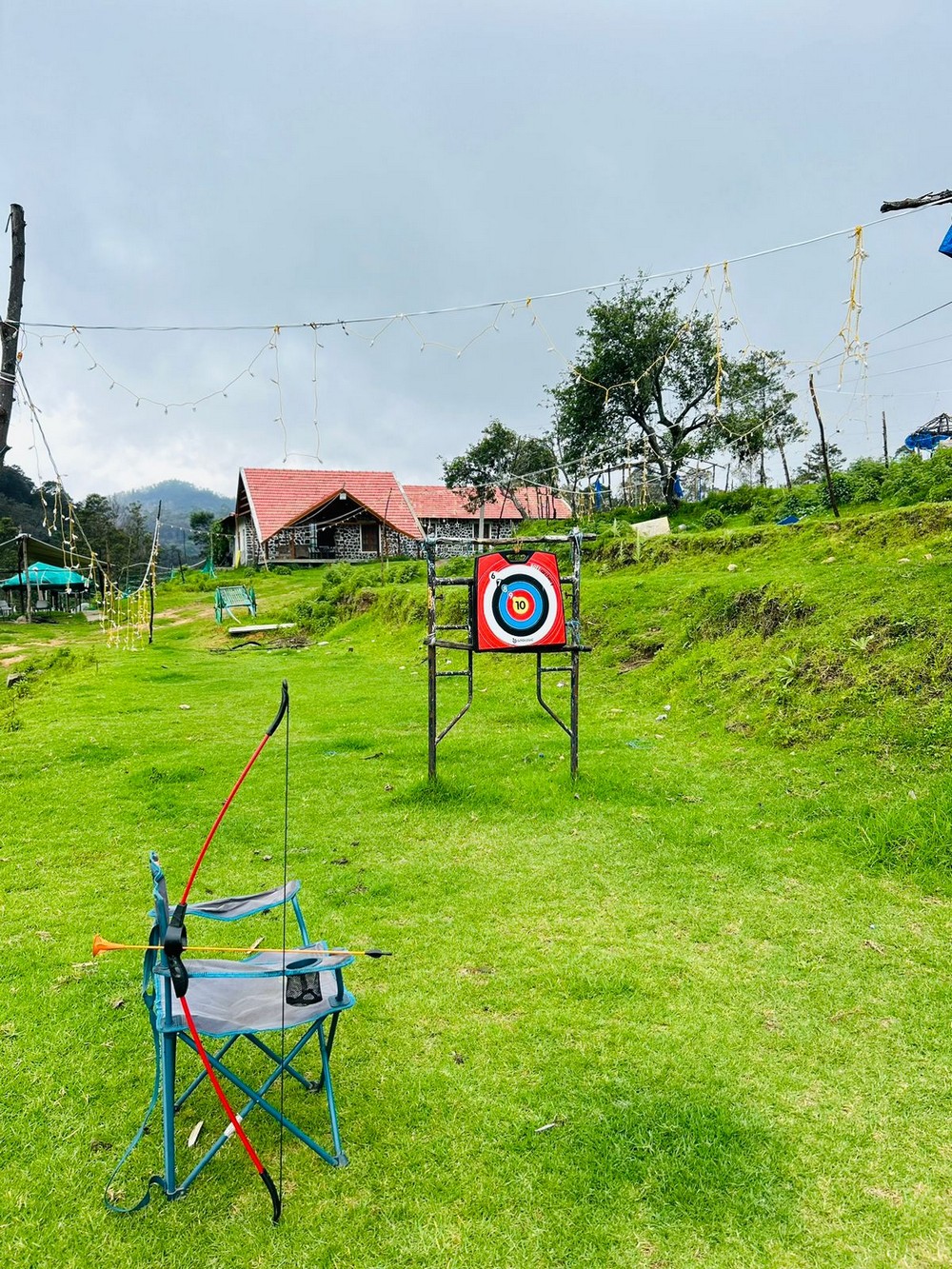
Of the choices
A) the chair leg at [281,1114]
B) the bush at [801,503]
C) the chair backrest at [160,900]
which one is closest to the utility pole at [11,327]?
the chair backrest at [160,900]

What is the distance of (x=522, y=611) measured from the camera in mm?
7035

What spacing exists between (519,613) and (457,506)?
35.2 m

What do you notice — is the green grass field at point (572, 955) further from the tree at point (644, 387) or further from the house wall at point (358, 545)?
the house wall at point (358, 545)

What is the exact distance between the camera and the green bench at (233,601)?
22656 mm

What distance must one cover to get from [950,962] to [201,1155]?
376 centimetres

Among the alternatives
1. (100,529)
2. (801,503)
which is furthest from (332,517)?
(801,503)

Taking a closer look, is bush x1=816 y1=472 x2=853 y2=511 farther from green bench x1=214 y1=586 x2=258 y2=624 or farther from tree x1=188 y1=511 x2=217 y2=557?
tree x1=188 y1=511 x2=217 y2=557

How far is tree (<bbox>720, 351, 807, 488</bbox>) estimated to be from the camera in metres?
23.3

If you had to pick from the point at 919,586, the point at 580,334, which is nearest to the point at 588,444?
the point at 580,334

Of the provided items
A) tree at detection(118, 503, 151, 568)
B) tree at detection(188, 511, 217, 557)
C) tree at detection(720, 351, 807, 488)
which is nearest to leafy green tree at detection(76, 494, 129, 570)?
tree at detection(118, 503, 151, 568)

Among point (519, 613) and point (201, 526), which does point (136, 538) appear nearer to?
point (201, 526)

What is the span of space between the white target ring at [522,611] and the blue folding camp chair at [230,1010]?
4159mm

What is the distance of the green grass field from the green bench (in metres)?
12.5

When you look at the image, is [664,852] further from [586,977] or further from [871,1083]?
[871,1083]
